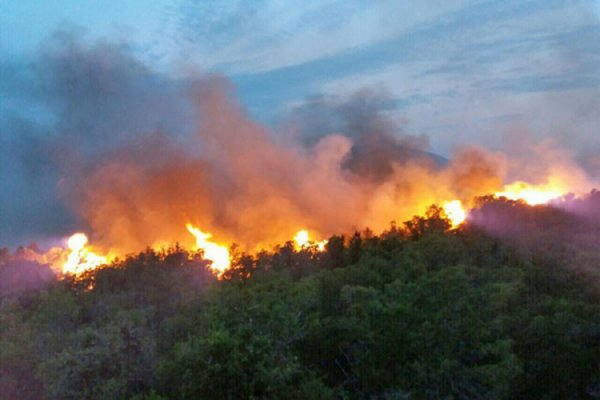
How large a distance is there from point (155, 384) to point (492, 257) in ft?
58.5

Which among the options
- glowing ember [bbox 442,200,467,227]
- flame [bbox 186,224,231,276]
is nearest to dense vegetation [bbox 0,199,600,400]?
flame [bbox 186,224,231,276]

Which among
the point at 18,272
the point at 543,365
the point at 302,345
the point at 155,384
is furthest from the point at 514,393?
the point at 18,272

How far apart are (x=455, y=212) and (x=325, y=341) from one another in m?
28.9

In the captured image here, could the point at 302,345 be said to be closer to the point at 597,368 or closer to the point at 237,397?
the point at 237,397

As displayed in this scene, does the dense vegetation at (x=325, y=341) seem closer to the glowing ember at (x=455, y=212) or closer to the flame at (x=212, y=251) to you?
the flame at (x=212, y=251)

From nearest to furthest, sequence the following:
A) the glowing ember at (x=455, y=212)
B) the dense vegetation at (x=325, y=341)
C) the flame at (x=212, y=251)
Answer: the dense vegetation at (x=325, y=341)
the flame at (x=212, y=251)
the glowing ember at (x=455, y=212)

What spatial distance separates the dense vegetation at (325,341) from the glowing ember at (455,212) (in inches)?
615

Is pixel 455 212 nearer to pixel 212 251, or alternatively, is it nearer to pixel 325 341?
pixel 212 251

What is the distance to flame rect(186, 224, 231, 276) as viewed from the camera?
113 ft

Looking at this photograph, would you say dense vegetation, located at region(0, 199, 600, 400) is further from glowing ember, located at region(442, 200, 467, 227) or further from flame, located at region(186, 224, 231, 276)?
glowing ember, located at region(442, 200, 467, 227)

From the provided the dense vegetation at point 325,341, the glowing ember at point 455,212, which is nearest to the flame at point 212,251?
the dense vegetation at point 325,341

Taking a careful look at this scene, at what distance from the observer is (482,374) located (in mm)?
14773

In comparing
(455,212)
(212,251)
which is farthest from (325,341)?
(455,212)

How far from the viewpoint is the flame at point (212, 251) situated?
3432 cm
